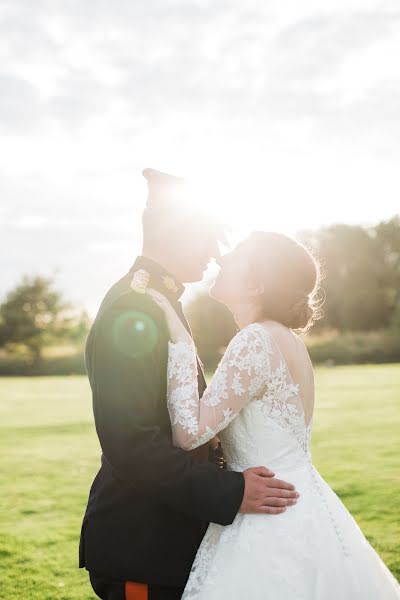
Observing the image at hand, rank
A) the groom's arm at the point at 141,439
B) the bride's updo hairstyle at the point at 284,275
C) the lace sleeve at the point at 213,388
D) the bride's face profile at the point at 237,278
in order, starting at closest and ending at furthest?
the groom's arm at the point at 141,439 → the lace sleeve at the point at 213,388 → the bride's updo hairstyle at the point at 284,275 → the bride's face profile at the point at 237,278

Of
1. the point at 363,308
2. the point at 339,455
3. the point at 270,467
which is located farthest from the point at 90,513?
the point at 363,308

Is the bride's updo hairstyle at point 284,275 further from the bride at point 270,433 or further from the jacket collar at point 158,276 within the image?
the jacket collar at point 158,276

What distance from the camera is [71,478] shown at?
40.7 ft

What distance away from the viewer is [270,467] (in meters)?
3.50

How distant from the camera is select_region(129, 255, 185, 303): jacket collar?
361 cm

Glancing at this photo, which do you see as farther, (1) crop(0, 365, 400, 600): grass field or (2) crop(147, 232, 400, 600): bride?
(1) crop(0, 365, 400, 600): grass field

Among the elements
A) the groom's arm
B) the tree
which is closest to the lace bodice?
the groom's arm

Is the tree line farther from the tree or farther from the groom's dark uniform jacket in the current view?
the groom's dark uniform jacket

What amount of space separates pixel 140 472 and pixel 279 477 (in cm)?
80

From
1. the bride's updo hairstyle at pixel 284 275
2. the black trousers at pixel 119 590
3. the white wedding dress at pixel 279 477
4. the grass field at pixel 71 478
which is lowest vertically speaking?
the grass field at pixel 71 478

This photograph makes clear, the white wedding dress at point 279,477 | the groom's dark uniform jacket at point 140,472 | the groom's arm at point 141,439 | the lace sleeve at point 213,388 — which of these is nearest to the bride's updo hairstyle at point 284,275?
the white wedding dress at point 279,477

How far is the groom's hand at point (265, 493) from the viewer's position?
10.7 ft

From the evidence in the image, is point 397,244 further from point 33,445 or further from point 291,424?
point 291,424

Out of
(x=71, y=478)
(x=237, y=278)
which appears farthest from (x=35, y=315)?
(x=237, y=278)
